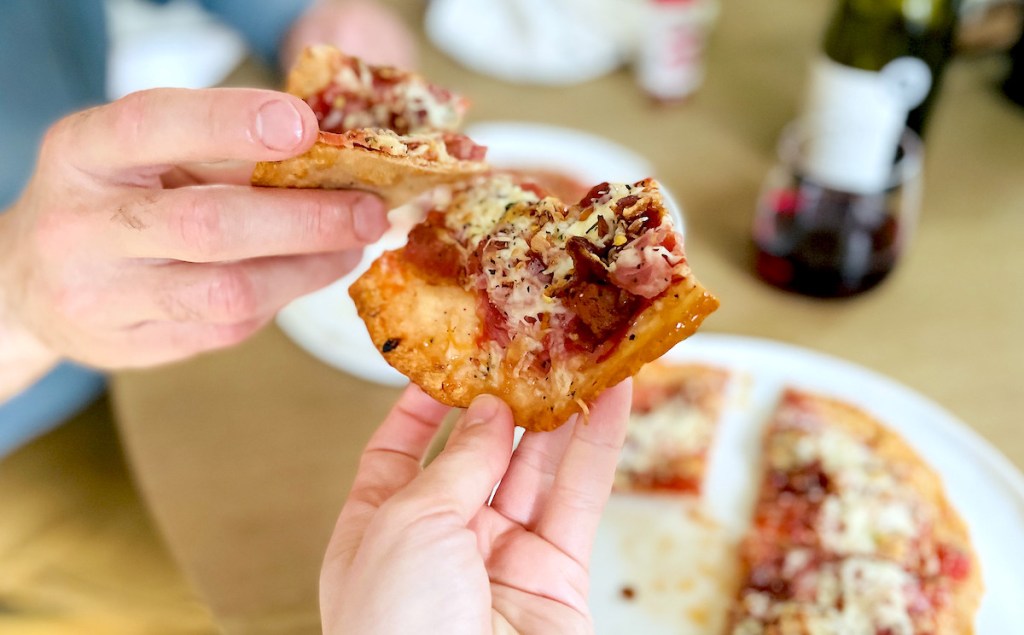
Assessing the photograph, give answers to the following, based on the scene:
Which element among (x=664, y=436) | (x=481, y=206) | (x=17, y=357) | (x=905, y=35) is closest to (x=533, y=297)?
(x=481, y=206)

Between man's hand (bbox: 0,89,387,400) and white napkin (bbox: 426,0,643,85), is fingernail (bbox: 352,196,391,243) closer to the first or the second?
man's hand (bbox: 0,89,387,400)

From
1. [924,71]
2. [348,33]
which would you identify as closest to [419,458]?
[348,33]

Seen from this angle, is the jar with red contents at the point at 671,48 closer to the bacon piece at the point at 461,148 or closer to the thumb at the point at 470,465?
the bacon piece at the point at 461,148

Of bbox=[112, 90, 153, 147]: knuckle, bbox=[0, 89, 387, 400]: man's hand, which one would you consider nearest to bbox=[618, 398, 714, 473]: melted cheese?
bbox=[0, 89, 387, 400]: man's hand

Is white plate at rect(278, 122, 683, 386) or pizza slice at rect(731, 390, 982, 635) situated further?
white plate at rect(278, 122, 683, 386)

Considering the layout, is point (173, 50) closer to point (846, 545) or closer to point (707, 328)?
point (707, 328)

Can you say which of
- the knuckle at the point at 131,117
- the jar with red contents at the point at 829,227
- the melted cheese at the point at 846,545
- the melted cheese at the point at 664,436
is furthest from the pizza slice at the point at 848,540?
the knuckle at the point at 131,117
